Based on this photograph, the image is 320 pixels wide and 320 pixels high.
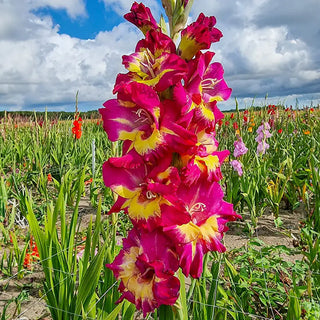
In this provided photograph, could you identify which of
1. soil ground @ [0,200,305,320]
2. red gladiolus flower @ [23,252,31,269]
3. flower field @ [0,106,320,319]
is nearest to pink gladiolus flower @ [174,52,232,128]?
flower field @ [0,106,320,319]

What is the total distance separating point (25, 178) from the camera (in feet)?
14.5

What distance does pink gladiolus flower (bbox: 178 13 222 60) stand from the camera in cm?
91

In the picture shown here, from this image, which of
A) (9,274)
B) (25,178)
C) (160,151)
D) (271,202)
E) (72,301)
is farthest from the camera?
(25,178)

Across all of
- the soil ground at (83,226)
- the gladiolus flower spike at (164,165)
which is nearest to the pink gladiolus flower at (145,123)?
the gladiolus flower spike at (164,165)

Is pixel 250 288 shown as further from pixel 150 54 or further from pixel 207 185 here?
pixel 150 54

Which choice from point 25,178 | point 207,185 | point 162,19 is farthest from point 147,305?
point 25,178

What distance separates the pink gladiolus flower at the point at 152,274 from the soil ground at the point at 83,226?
2.64ft

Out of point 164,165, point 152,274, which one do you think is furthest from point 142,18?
point 152,274

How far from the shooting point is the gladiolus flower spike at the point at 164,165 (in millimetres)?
832

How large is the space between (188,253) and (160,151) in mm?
267

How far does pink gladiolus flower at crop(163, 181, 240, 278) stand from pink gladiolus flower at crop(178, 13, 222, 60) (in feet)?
1.22

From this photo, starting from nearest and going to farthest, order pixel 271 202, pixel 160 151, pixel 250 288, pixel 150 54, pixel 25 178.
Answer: pixel 160 151
pixel 150 54
pixel 250 288
pixel 271 202
pixel 25 178

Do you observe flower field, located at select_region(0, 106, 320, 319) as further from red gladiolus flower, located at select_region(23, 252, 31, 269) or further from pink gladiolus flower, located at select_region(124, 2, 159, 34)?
pink gladiolus flower, located at select_region(124, 2, 159, 34)

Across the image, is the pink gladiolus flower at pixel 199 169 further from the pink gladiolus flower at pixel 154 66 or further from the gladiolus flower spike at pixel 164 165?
the pink gladiolus flower at pixel 154 66
